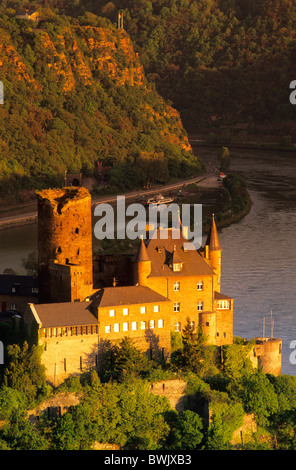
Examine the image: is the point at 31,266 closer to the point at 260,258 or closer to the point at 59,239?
the point at 59,239

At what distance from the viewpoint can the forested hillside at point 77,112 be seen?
153m

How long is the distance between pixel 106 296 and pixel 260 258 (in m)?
43.7

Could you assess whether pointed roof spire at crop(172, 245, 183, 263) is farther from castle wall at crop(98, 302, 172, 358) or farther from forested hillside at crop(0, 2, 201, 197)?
forested hillside at crop(0, 2, 201, 197)

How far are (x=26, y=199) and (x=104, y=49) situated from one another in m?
44.3

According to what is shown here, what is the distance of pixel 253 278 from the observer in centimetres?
9981

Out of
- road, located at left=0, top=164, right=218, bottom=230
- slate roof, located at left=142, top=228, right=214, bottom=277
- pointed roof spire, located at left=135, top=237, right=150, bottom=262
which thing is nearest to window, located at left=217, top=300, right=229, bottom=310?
slate roof, located at left=142, top=228, right=214, bottom=277

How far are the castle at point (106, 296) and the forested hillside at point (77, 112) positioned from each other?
68258 millimetres

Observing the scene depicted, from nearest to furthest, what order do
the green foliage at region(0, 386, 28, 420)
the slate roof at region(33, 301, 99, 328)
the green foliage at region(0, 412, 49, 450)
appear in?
the green foliage at region(0, 412, 49, 450) < the green foliage at region(0, 386, 28, 420) < the slate roof at region(33, 301, 99, 328)

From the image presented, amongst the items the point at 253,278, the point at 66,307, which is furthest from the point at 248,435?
the point at 253,278

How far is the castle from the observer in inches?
2574

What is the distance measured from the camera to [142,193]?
15025cm

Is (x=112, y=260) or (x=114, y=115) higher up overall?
(x=114, y=115)

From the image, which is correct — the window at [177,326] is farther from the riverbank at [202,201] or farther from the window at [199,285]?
the riverbank at [202,201]

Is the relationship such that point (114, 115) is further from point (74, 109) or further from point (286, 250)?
point (286, 250)
